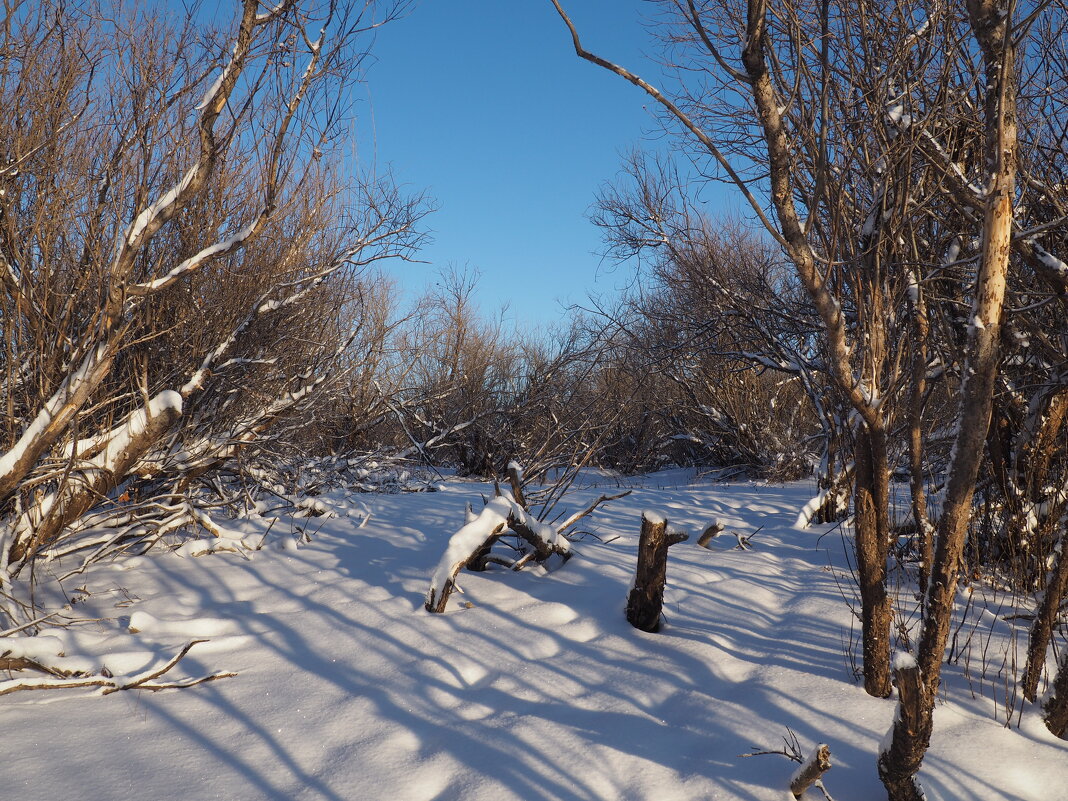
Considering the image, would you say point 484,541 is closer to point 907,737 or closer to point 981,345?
point 907,737

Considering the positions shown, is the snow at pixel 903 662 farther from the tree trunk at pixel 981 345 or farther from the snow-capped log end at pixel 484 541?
the snow-capped log end at pixel 484 541

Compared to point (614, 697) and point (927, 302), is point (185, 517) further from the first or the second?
point (927, 302)

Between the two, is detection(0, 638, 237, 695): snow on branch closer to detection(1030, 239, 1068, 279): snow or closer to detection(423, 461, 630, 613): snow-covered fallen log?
detection(423, 461, 630, 613): snow-covered fallen log

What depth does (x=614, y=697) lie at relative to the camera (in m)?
2.76

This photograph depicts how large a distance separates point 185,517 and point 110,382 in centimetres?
103

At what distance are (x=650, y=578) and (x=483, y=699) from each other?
1006mm

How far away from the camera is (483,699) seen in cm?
279

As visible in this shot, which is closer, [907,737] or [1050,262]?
[907,737]

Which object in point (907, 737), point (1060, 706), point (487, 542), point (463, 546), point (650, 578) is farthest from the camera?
point (487, 542)

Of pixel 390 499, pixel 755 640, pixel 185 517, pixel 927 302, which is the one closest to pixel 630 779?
pixel 755 640

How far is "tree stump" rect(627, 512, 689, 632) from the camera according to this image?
337cm

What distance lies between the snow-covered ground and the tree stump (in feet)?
0.28

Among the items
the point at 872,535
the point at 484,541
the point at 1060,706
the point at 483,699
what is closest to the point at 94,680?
the point at 483,699

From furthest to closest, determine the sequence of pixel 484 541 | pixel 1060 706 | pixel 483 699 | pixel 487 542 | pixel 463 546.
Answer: pixel 487 542
pixel 484 541
pixel 463 546
pixel 483 699
pixel 1060 706
